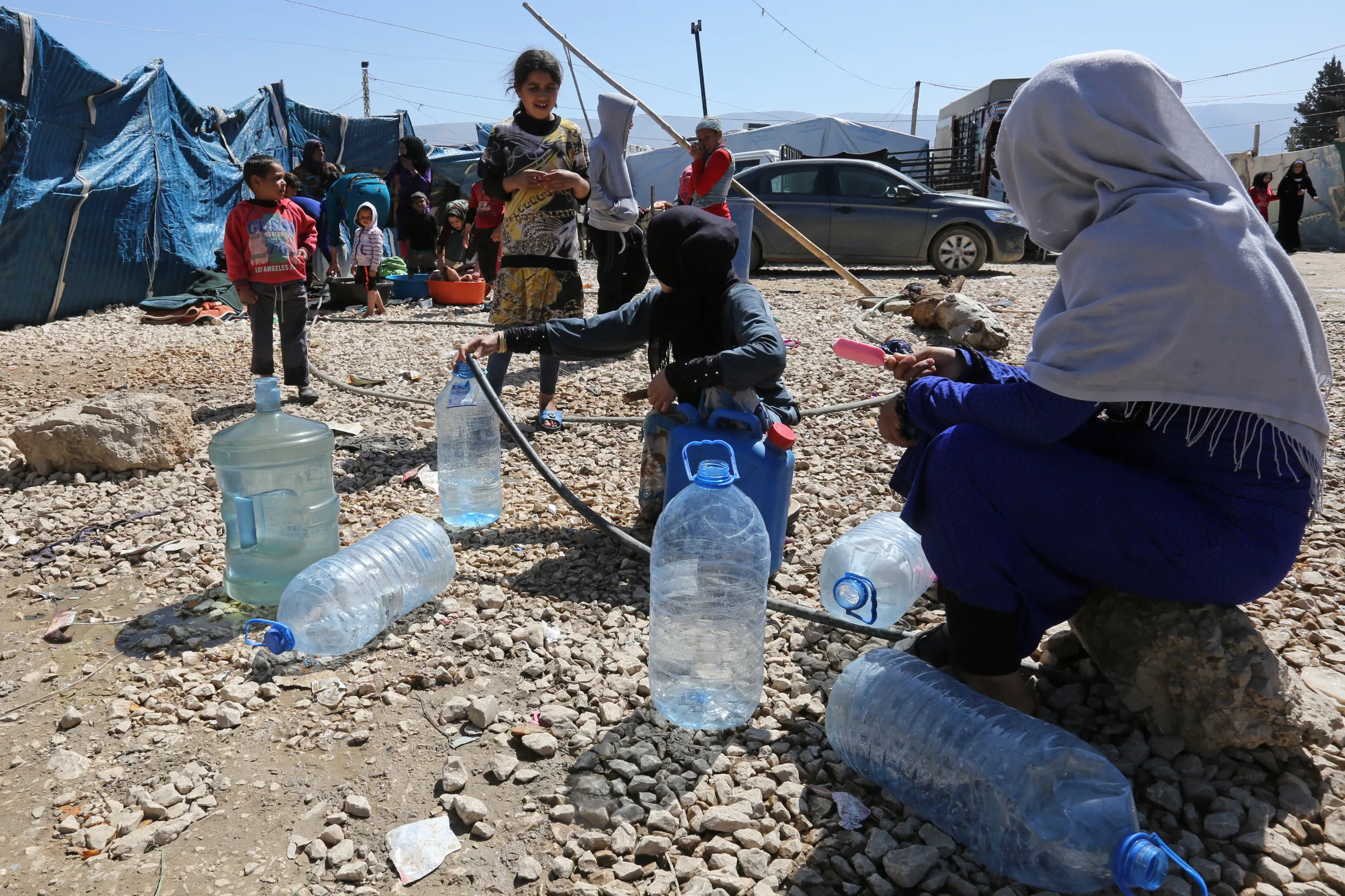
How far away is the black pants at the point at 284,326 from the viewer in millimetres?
5875

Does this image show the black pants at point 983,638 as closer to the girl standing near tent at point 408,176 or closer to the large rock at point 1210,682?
the large rock at point 1210,682

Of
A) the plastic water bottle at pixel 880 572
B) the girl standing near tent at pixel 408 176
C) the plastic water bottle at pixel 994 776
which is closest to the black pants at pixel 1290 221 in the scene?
the girl standing near tent at pixel 408 176

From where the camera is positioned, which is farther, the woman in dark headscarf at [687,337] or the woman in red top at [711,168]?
the woman in red top at [711,168]

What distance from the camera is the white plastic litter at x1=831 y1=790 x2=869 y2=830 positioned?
206 cm

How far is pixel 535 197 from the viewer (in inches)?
188

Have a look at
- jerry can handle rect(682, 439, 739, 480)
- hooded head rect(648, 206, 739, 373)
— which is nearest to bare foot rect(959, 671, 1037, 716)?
jerry can handle rect(682, 439, 739, 480)

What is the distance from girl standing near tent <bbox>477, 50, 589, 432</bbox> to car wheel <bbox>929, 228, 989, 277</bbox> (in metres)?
9.09

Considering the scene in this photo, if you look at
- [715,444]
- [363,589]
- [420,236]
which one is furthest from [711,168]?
[363,589]

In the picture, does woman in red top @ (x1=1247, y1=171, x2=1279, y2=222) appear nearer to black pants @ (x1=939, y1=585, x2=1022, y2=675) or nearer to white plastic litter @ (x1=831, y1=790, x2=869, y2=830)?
black pants @ (x1=939, y1=585, x2=1022, y2=675)

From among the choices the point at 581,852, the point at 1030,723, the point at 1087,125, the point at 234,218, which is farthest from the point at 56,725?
the point at 234,218

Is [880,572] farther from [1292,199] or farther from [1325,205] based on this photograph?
[1325,205]

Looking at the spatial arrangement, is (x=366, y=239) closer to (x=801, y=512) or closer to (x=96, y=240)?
(x=96, y=240)

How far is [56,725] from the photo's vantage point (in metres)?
2.50

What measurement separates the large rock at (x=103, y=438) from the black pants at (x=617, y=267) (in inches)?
124
